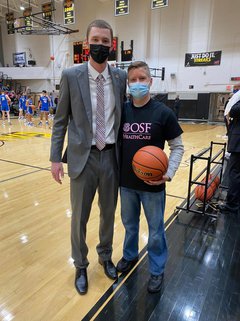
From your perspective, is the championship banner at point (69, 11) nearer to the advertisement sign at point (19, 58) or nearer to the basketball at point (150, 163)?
the advertisement sign at point (19, 58)

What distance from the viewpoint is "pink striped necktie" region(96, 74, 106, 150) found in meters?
1.81

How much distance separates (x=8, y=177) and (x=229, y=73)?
13601 mm

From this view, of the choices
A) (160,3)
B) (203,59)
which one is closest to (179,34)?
(203,59)

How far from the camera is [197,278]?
2166 mm

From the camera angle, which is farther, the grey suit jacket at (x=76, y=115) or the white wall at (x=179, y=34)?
the white wall at (x=179, y=34)

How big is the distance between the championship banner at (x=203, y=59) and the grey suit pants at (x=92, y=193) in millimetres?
14769

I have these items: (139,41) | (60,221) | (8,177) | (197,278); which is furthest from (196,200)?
(139,41)

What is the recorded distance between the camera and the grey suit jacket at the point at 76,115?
175cm

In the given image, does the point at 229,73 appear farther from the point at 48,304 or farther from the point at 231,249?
the point at 48,304

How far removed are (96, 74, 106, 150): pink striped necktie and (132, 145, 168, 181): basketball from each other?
10.8 inches

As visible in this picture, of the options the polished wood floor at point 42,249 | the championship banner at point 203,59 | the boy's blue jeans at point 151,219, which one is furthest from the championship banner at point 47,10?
the boy's blue jeans at point 151,219

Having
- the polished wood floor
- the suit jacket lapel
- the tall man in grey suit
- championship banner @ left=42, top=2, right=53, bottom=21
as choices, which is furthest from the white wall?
the suit jacket lapel

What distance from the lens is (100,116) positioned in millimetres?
1820

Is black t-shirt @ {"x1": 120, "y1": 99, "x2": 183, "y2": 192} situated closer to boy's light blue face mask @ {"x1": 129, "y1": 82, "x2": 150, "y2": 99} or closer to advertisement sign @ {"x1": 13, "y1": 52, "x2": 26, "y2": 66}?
boy's light blue face mask @ {"x1": 129, "y1": 82, "x2": 150, "y2": 99}
